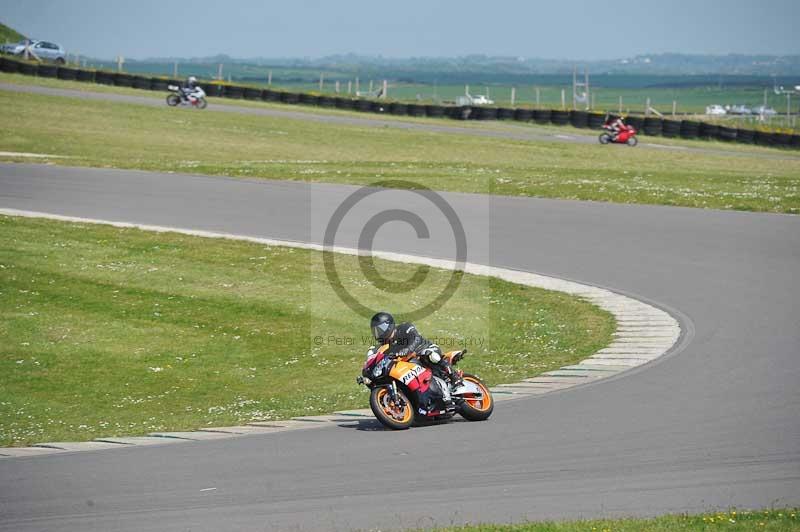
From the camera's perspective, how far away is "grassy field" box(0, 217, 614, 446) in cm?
1356

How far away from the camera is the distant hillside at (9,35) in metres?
102

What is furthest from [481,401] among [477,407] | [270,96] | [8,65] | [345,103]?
[8,65]

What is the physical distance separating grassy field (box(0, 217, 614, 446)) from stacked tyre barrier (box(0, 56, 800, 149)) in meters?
38.9

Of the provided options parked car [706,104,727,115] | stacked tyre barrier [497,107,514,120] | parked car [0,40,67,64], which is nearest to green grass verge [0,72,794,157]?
stacked tyre barrier [497,107,514,120]

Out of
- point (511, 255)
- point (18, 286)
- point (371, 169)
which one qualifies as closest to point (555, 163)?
point (371, 169)

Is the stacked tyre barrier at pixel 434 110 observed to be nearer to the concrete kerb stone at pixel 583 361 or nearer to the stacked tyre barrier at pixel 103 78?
the stacked tyre barrier at pixel 103 78

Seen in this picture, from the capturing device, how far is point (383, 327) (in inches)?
463

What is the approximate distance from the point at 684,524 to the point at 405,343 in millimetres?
4489

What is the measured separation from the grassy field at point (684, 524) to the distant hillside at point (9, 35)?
10093 centimetres

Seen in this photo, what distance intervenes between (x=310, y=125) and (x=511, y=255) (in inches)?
1359

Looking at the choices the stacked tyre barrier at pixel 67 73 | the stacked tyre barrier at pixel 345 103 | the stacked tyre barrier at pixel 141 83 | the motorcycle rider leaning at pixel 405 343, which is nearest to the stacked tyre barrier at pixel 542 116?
the stacked tyre barrier at pixel 345 103

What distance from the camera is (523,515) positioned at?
8336 mm

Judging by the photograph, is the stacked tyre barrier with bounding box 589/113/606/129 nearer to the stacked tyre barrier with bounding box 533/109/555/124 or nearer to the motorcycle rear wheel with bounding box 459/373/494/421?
the stacked tyre barrier with bounding box 533/109/555/124

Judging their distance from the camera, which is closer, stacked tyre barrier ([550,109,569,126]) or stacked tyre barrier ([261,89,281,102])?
stacked tyre barrier ([550,109,569,126])
